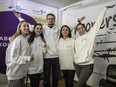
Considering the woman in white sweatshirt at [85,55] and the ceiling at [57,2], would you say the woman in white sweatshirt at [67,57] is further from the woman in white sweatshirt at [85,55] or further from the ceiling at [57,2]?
the ceiling at [57,2]

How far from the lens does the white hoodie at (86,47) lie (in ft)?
7.43

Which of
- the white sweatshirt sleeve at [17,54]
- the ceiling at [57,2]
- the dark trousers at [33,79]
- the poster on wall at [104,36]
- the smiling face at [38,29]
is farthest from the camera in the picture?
the ceiling at [57,2]

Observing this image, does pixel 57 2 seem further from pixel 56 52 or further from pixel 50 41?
pixel 56 52

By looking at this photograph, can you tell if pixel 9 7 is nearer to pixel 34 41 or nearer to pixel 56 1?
pixel 56 1

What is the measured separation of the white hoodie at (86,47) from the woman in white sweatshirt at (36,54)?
58 cm

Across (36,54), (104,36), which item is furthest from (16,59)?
(104,36)

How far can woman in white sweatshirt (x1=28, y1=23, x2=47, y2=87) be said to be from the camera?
7.03 feet

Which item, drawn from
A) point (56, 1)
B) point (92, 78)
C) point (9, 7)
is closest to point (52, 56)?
point (92, 78)

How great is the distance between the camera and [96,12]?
3.41 meters

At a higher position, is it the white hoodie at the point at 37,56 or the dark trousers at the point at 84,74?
the white hoodie at the point at 37,56

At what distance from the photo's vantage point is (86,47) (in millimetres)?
2301

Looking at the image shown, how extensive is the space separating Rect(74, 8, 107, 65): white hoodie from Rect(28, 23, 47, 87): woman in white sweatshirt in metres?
0.58

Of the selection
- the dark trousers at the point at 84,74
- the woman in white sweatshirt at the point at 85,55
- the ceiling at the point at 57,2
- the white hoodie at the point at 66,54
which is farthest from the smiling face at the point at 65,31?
the ceiling at the point at 57,2

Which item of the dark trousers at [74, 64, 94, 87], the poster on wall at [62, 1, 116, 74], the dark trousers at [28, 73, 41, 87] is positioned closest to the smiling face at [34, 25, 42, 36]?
the dark trousers at [28, 73, 41, 87]
